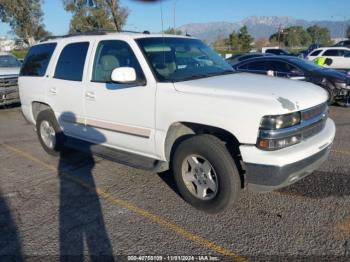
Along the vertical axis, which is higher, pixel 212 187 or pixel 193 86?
pixel 193 86

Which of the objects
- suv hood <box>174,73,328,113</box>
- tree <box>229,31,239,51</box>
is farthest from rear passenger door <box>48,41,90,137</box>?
Result: tree <box>229,31,239,51</box>

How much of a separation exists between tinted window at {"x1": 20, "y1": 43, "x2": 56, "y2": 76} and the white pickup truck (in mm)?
385

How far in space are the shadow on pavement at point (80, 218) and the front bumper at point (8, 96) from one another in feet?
22.7

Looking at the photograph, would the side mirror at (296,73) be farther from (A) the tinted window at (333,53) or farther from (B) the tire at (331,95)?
(A) the tinted window at (333,53)

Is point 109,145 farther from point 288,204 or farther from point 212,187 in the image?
point 288,204

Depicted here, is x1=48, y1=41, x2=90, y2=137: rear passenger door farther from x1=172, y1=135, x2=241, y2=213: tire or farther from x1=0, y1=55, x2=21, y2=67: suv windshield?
x1=0, y1=55, x2=21, y2=67: suv windshield

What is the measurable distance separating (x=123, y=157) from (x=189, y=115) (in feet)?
4.17

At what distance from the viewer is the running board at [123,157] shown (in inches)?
169

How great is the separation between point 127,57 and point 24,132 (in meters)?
4.98

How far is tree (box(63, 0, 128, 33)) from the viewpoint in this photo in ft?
104

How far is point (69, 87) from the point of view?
5.27m

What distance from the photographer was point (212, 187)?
3.88 m

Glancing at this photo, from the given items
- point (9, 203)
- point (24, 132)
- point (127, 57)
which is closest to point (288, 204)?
point (127, 57)

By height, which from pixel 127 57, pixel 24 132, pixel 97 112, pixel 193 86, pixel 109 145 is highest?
pixel 127 57
